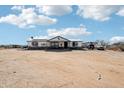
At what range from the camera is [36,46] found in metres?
45.3

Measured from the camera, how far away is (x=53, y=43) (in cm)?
4484

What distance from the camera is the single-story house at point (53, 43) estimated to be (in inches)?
1738

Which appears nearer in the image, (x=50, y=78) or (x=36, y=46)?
(x=50, y=78)

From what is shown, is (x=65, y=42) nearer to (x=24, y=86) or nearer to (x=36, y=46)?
(x=36, y=46)

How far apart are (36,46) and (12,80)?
34.4m

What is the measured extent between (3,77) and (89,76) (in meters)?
4.25

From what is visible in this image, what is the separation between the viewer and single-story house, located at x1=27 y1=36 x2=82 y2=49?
44.2 meters

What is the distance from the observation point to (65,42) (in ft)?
147
